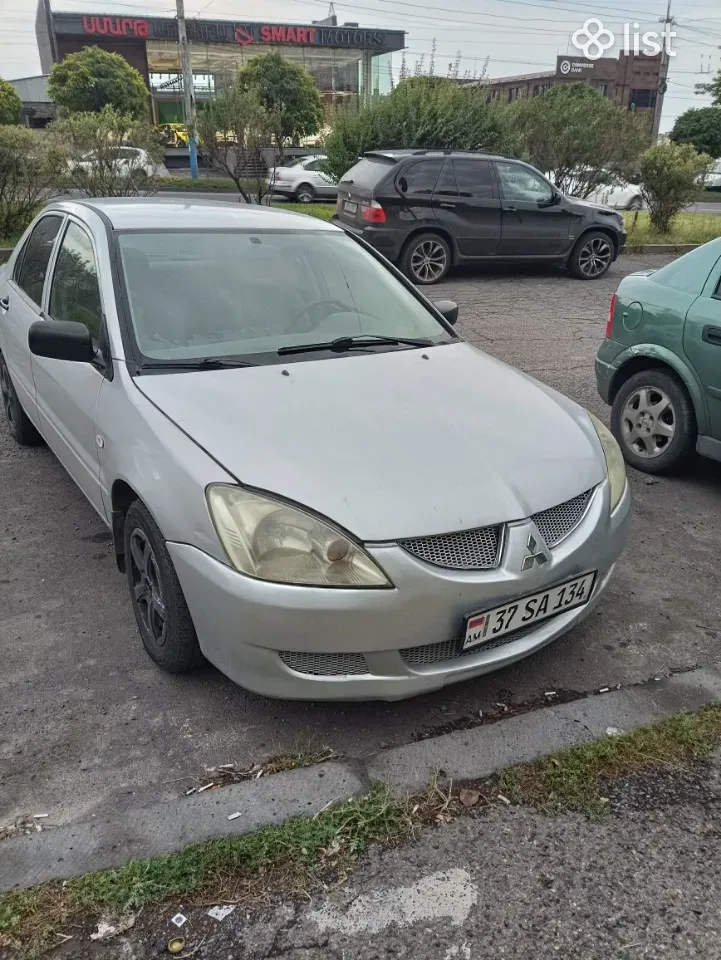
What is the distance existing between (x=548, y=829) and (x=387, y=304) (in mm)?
2522

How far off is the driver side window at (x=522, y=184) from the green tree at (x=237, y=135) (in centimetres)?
556

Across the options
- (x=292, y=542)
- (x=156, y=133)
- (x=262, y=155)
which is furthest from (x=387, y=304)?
(x=262, y=155)

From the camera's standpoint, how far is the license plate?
2.47 m

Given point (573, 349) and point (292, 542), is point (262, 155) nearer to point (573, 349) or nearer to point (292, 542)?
Answer: point (573, 349)

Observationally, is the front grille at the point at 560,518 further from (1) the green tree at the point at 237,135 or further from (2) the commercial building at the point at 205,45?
(2) the commercial building at the point at 205,45

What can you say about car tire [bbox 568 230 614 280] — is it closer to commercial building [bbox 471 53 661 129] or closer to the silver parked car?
the silver parked car

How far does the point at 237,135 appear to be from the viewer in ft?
48.3

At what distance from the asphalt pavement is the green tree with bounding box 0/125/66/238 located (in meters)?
8.40

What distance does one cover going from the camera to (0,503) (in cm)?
436

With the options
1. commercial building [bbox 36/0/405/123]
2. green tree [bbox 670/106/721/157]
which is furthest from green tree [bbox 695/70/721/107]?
commercial building [bbox 36/0/405/123]

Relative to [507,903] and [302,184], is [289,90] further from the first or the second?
[507,903]

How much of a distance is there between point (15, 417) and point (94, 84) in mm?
41764

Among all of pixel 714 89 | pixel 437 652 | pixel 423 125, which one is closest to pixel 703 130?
pixel 714 89

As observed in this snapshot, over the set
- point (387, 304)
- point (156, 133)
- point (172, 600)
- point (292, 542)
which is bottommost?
point (172, 600)
